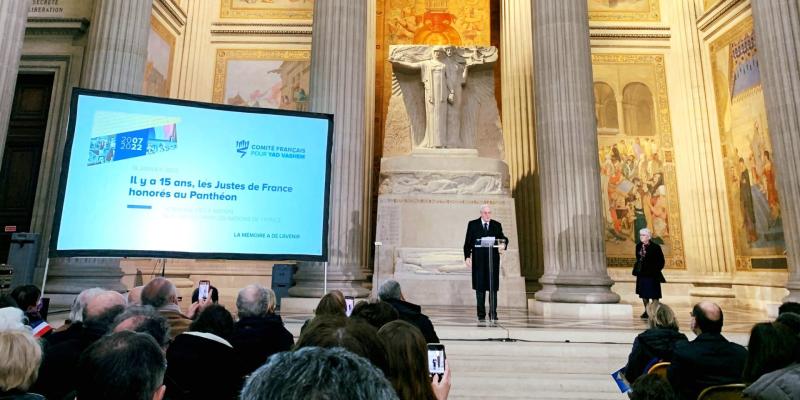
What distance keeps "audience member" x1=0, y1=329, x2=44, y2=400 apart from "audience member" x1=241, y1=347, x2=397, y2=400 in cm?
122

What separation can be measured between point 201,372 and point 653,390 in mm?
1769

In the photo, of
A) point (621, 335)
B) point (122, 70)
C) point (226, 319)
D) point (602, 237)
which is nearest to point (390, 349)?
point (226, 319)

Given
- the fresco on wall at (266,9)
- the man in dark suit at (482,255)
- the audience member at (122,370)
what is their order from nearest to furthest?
1. the audience member at (122,370)
2. the man in dark suit at (482,255)
3. the fresco on wall at (266,9)

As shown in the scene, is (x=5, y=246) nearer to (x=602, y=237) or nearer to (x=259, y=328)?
(x=259, y=328)

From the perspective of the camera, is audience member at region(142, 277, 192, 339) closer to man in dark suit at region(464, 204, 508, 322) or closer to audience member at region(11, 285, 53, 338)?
audience member at region(11, 285, 53, 338)

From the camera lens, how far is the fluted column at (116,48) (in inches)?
298

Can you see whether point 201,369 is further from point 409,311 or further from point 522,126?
point 522,126

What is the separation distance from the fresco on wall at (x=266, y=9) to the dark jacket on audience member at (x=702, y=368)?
1220cm

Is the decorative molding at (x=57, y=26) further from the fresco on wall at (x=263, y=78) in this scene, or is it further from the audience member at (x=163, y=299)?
the audience member at (x=163, y=299)

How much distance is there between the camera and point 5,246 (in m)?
8.71

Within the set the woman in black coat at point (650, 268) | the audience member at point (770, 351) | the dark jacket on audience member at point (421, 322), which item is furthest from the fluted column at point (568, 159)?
the audience member at point (770, 351)

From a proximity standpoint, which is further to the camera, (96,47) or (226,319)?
(96,47)

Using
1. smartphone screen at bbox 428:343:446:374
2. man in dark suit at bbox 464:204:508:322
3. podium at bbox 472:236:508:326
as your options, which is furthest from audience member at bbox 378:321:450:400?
man in dark suit at bbox 464:204:508:322

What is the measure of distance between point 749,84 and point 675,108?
1.72 m
